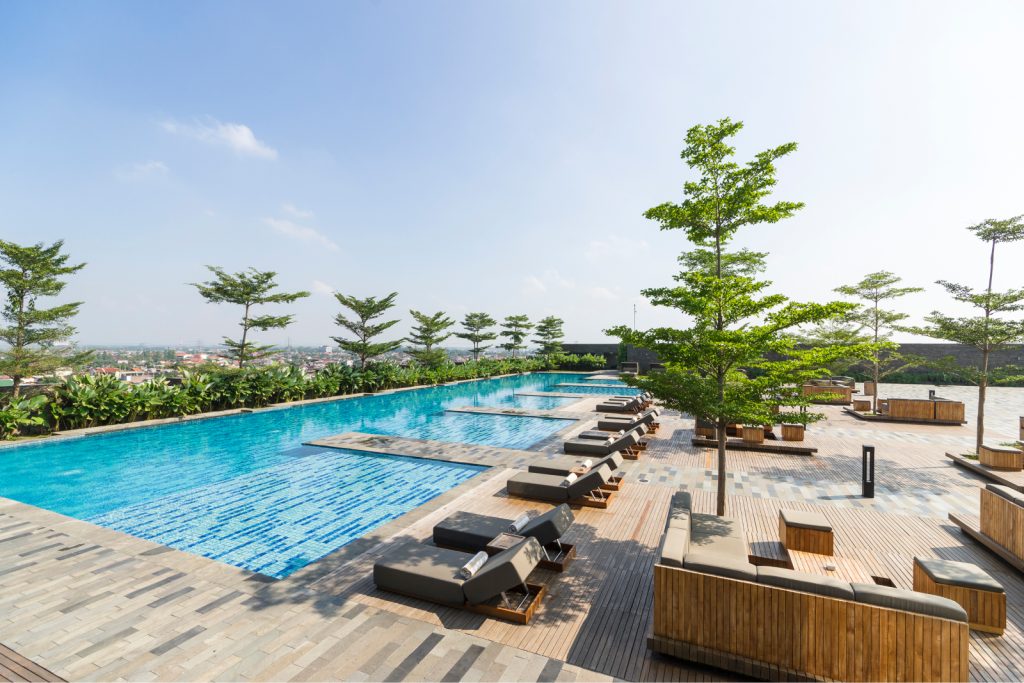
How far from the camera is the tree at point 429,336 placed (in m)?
27.6

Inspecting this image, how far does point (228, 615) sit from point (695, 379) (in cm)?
579

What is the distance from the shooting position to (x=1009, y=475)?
782 centimetres

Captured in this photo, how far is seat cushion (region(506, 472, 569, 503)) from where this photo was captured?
7012mm

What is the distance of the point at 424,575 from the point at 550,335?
35.6 metres

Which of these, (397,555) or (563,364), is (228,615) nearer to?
(397,555)

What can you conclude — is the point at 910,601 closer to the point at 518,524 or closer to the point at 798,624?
the point at 798,624

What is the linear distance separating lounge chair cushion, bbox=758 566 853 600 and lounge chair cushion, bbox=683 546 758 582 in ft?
0.26

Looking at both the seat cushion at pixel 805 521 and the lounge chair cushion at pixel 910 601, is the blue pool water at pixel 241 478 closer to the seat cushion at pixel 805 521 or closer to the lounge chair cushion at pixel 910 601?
the seat cushion at pixel 805 521

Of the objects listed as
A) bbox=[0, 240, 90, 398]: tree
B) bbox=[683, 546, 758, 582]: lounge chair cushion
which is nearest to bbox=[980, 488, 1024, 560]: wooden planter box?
bbox=[683, 546, 758, 582]: lounge chair cushion

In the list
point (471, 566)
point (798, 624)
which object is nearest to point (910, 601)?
point (798, 624)

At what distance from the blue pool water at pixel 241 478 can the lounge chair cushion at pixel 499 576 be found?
9.79ft

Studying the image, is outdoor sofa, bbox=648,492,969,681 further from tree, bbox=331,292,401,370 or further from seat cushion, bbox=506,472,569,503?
tree, bbox=331,292,401,370

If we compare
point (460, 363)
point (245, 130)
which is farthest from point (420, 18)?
point (460, 363)

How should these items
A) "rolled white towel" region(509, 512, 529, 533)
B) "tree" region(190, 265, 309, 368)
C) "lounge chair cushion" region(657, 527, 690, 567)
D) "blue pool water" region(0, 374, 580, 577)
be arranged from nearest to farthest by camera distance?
"lounge chair cushion" region(657, 527, 690, 567)
"rolled white towel" region(509, 512, 529, 533)
"blue pool water" region(0, 374, 580, 577)
"tree" region(190, 265, 309, 368)
